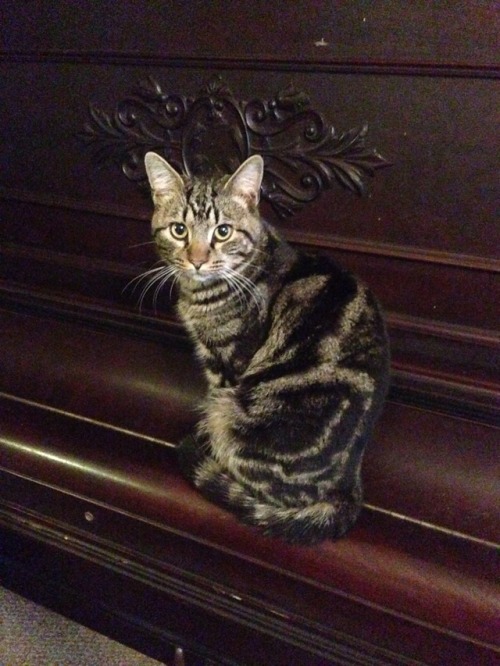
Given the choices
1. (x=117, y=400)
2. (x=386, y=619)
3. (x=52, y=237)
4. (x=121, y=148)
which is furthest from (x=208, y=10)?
(x=386, y=619)

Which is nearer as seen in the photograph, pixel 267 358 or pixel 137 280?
pixel 267 358

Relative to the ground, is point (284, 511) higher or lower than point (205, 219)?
lower

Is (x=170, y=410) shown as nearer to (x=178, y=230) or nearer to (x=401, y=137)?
(x=178, y=230)

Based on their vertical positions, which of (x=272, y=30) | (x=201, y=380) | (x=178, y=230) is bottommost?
(x=201, y=380)

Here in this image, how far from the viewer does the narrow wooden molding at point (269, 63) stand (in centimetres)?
61

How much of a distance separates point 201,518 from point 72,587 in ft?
1.10

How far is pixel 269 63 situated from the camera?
688 millimetres

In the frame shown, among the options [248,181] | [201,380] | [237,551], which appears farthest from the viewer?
[201,380]

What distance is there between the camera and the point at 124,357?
0.87 meters

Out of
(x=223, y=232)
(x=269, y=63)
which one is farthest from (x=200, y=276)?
(x=269, y=63)

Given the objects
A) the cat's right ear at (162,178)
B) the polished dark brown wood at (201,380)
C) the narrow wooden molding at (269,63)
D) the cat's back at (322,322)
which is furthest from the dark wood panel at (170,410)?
the narrow wooden molding at (269,63)

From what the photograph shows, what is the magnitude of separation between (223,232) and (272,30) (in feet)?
0.89

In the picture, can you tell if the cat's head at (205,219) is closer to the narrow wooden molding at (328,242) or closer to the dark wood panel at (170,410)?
the narrow wooden molding at (328,242)

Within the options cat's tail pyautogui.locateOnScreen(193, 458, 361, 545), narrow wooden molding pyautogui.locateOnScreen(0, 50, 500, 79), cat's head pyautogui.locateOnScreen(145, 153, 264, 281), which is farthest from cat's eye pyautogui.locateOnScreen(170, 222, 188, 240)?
cat's tail pyautogui.locateOnScreen(193, 458, 361, 545)
